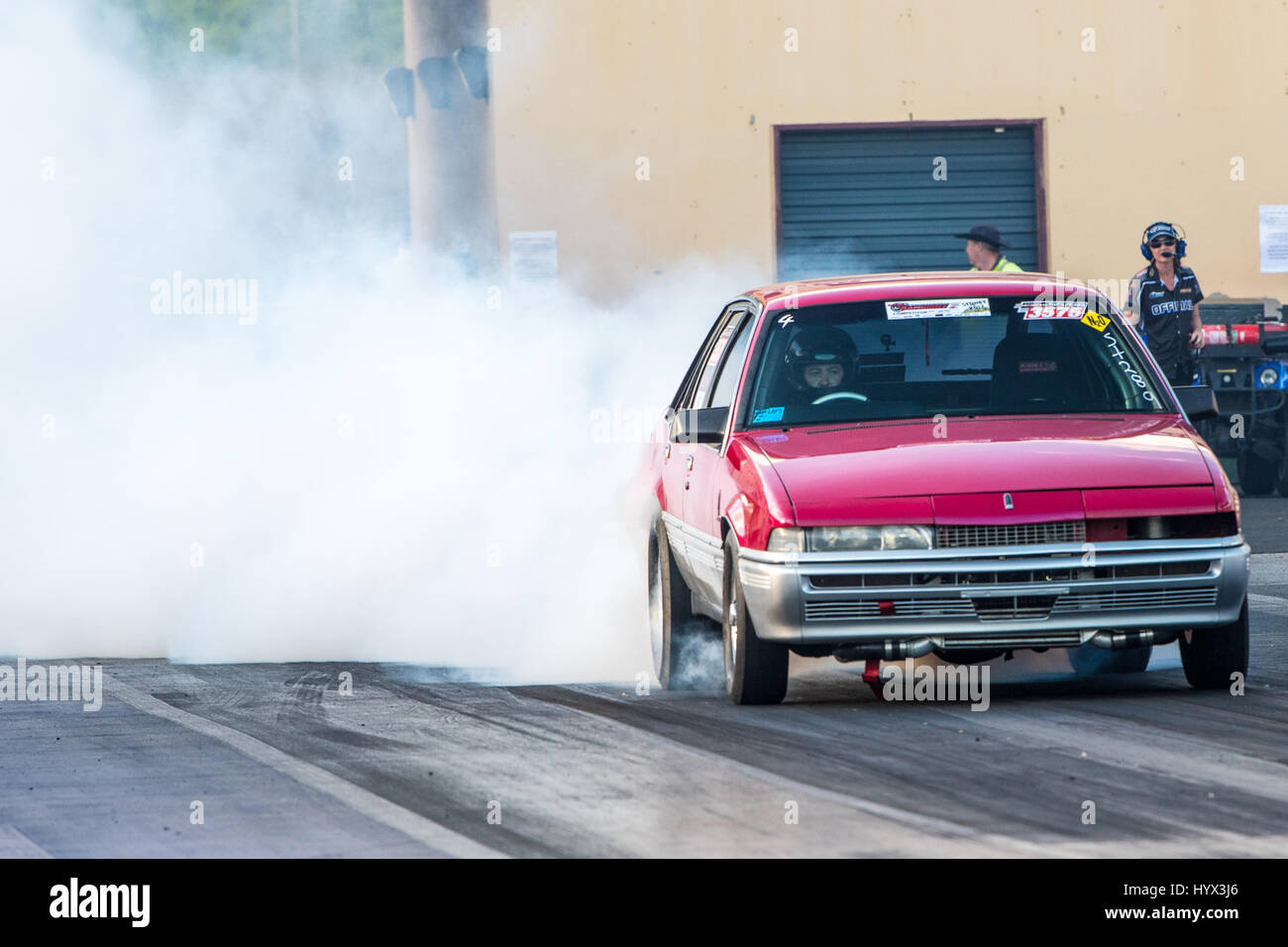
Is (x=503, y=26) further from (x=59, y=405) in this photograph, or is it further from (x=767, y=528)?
(x=767, y=528)

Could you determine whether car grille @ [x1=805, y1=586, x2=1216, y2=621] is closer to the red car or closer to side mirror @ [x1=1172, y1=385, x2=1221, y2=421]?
the red car

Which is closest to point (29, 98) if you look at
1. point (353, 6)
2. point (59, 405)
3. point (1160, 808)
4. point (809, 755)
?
point (59, 405)

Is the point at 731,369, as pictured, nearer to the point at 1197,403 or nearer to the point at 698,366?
the point at 698,366

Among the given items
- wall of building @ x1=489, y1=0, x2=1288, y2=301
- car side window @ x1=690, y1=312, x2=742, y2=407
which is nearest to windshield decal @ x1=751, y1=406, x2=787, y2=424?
car side window @ x1=690, y1=312, x2=742, y2=407

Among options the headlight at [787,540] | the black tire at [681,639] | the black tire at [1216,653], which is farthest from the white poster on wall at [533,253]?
the headlight at [787,540]

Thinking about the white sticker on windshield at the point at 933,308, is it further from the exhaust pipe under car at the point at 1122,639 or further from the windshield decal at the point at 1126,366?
the exhaust pipe under car at the point at 1122,639

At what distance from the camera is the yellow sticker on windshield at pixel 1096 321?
28.6 feet

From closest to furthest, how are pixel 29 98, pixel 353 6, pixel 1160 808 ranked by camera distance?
1. pixel 1160 808
2. pixel 29 98
3. pixel 353 6

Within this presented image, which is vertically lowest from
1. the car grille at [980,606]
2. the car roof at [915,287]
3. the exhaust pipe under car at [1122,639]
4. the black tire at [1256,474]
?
the black tire at [1256,474]

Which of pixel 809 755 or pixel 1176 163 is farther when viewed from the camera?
pixel 1176 163

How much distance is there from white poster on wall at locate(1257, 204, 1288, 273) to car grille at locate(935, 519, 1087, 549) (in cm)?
1454

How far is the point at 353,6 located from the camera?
20.3m

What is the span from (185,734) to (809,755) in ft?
7.90
